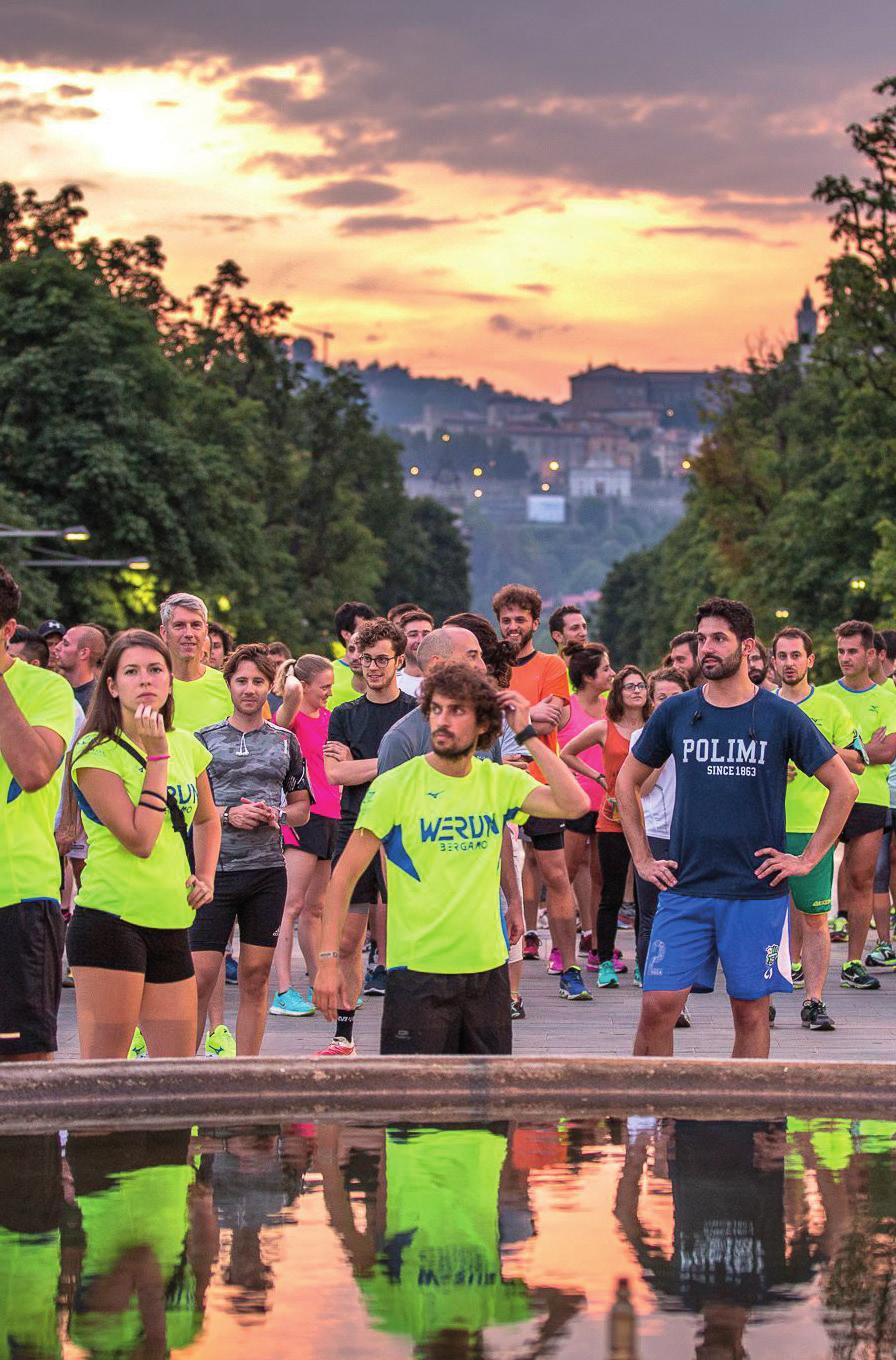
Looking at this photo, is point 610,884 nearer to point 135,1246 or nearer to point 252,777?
point 252,777

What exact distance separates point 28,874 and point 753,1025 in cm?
258

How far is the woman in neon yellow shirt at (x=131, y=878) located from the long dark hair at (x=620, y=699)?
6.61 meters

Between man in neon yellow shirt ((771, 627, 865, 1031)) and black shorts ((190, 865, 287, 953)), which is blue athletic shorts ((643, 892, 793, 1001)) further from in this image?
man in neon yellow shirt ((771, 627, 865, 1031))

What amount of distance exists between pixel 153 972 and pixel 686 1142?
239 centimetres

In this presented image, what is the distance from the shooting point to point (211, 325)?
2562 inches

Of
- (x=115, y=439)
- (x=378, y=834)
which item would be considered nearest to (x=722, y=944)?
(x=378, y=834)

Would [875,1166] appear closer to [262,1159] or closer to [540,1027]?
[262,1159]

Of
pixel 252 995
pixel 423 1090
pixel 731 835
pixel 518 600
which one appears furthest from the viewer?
pixel 518 600

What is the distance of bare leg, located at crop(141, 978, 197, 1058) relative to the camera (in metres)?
6.57

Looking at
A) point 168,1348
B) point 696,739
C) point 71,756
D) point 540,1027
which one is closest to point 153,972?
point 71,756

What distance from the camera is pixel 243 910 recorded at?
29.2 feet

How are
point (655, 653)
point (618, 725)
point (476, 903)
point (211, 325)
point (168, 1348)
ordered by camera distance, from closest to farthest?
point (168, 1348) < point (476, 903) < point (618, 725) < point (211, 325) < point (655, 653)

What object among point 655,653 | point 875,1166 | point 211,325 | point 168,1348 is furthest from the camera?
point 655,653

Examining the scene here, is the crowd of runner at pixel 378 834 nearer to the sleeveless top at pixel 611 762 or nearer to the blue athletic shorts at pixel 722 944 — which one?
the blue athletic shorts at pixel 722 944
